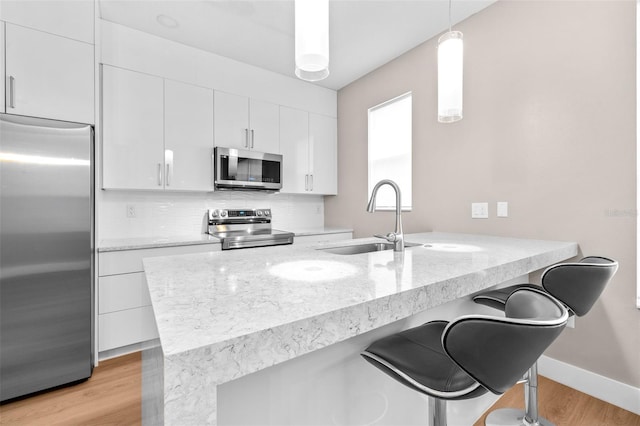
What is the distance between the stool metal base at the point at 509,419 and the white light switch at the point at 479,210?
51.2 inches

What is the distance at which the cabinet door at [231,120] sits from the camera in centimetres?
305

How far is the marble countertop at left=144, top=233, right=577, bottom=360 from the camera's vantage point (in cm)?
55

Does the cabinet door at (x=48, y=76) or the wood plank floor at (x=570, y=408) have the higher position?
the cabinet door at (x=48, y=76)

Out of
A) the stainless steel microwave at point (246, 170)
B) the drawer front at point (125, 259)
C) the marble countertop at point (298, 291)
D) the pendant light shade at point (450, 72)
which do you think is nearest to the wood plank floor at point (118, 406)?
the drawer front at point (125, 259)

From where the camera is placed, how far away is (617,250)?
1.73m

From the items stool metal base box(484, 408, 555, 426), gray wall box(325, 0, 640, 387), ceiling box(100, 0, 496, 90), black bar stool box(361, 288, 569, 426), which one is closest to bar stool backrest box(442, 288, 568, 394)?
black bar stool box(361, 288, 569, 426)

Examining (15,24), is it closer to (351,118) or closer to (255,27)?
(255,27)

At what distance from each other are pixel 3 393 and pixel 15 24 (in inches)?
90.1

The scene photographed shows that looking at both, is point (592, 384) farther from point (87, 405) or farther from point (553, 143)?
point (87, 405)

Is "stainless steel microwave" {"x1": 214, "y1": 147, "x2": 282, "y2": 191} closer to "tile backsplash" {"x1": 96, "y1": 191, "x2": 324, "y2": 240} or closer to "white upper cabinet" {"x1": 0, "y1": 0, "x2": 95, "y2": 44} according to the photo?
"tile backsplash" {"x1": 96, "y1": 191, "x2": 324, "y2": 240}

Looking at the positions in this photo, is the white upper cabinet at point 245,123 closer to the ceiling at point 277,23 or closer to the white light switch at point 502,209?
the ceiling at point 277,23

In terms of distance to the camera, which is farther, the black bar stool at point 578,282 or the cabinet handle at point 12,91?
the cabinet handle at point 12,91

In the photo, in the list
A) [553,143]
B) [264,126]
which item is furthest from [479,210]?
[264,126]

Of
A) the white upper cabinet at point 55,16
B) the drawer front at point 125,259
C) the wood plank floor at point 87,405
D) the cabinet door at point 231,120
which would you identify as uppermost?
the white upper cabinet at point 55,16
